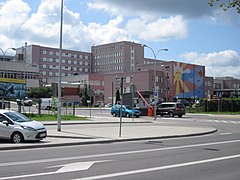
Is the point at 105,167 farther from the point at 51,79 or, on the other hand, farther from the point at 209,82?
the point at 51,79

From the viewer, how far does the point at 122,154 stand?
1288 centimetres

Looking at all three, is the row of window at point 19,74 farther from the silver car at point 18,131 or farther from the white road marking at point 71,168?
the white road marking at point 71,168

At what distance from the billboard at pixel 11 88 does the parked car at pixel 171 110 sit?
19.0m

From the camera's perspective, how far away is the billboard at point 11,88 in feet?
124

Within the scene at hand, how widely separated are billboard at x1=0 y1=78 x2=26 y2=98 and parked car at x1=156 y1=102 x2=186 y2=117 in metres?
19.0

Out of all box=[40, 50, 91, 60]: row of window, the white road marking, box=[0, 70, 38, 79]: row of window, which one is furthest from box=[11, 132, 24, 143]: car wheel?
box=[40, 50, 91, 60]: row of window

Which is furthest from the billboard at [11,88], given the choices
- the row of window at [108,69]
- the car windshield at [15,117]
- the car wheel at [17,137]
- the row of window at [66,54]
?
→ the row of window at [108,69]

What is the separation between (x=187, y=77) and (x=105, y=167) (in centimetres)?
10604

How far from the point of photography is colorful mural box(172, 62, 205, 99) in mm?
Answer: 109500

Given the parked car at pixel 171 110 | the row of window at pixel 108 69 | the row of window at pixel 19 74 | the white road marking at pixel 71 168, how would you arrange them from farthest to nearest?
1. the row of window at pixel 108 69
2. the row of window at pixel 19 74
3. the parked car at pixel 171 110
4. the white road marking at pixel 71 168

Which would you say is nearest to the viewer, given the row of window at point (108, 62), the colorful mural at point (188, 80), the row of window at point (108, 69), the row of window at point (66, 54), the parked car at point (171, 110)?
the parked car at point (171, 110)

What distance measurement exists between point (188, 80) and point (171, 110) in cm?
6800

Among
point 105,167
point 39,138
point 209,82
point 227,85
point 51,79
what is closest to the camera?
point 105,167

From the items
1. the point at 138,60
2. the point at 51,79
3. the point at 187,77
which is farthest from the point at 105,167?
the point at 138,60
